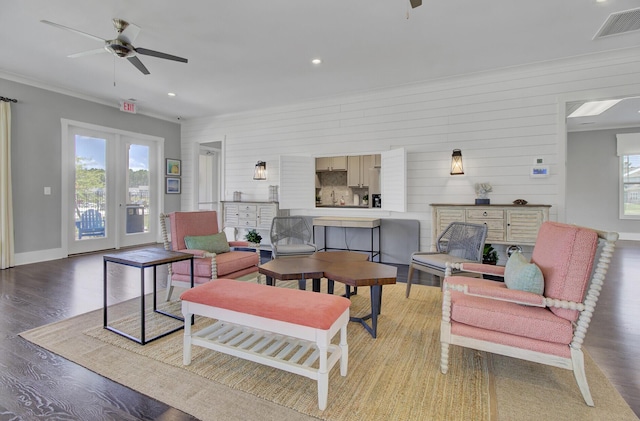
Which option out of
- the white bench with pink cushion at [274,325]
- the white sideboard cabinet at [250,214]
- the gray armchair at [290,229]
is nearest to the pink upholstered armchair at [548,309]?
the white bench with pink cushion at [274,325]

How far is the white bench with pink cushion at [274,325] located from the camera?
5.73 feet

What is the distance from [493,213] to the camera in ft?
14.3

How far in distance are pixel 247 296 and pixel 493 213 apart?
3.75 m

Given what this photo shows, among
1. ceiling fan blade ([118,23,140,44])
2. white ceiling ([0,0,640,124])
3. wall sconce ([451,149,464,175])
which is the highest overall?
white ceiling ([0,0,640,124])

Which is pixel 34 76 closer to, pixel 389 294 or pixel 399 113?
pixel 399 113

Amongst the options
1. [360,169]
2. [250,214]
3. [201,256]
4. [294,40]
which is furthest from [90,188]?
[360,169]

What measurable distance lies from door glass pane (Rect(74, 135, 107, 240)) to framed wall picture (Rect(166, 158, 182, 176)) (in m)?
1.32

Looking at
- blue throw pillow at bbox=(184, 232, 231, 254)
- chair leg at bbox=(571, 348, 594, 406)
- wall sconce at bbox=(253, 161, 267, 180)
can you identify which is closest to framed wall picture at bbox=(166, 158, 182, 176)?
wall sconce at bbox=(253, 161, 267, 180)

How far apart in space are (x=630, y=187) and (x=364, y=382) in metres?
9.81

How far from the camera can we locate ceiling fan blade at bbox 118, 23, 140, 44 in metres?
3.24

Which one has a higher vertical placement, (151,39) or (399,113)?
(151,39)

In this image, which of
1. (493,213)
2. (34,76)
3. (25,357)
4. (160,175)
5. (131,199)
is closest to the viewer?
(25,357)

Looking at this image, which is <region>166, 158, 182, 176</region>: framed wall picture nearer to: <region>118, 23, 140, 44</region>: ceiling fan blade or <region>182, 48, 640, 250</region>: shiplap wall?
<region>182, 48, 640, 250</region>: shiplap wall

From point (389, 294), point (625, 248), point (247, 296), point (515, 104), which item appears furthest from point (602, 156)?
point (247, 296)
